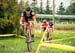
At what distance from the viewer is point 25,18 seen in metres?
13.8

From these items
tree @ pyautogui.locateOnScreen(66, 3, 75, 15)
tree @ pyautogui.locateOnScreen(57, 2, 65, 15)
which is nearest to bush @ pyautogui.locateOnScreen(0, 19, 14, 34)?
tree @ pyautogui.locateOnScreen(66, 3, 75, 15)

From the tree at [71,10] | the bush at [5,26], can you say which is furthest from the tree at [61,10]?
the bush at [5,26]

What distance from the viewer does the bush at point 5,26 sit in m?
25.6

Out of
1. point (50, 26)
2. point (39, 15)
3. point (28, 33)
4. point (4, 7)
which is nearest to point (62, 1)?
point (39, 15)

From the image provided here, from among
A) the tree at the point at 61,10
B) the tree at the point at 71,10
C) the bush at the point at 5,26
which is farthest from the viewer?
the tree at the point at 61,10

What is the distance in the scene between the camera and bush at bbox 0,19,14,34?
25.6 m

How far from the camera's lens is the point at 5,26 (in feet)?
84.7

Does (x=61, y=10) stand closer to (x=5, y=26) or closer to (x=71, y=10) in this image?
(x=71, y=10)

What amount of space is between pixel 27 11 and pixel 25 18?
16.6 inches

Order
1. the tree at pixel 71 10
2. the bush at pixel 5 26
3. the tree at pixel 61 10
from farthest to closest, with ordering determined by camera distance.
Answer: the tree at pixel 61 10 < the tree at pixel 71 10 < the bush at pixel 5 26

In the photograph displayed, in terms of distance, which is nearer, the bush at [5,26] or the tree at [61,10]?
the bush at [5,26]

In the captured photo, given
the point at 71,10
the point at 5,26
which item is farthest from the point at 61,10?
the point at 5,26

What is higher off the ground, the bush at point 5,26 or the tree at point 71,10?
the tree at point 71,10

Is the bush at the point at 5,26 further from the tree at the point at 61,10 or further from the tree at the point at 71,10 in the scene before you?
the tree at the point at 61,10
